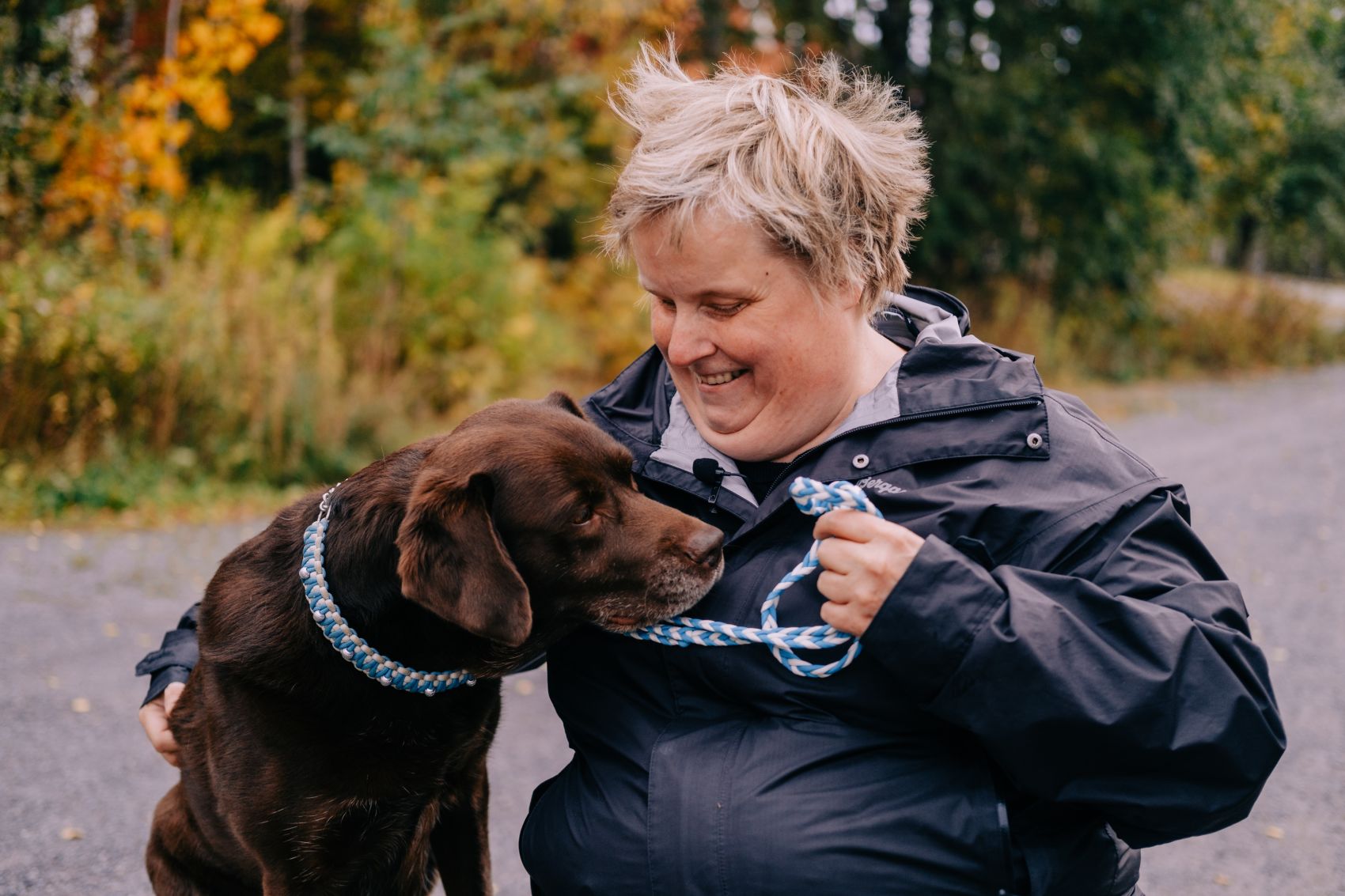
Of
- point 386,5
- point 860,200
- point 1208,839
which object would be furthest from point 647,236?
point 386,5

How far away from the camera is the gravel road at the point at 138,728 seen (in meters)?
3.54

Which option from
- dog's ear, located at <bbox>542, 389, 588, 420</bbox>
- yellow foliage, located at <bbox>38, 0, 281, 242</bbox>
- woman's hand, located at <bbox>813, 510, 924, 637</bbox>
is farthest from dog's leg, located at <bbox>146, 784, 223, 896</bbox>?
yellow foliage, located at <bbox>38, 0, 281, 242</bbox>

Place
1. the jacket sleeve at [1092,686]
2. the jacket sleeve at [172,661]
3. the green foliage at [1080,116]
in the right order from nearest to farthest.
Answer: the jacket sleeve at [1092,686] < the jacket sleeve at [172,661] < the green foliage at [1080,116]

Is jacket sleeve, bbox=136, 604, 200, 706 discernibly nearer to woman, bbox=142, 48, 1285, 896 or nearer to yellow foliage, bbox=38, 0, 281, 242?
woman, bbox=142, 48, 1285, 896

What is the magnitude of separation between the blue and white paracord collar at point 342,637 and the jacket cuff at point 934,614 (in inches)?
38.0

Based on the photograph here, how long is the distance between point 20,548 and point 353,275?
372 cm

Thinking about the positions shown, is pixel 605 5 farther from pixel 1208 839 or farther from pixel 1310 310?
pixel 1310 310

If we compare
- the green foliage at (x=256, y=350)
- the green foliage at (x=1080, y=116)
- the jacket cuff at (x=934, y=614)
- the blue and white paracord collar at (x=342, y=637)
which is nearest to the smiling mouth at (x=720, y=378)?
the jacket cuff at (x=934, y=614)

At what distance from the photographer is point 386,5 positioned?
9.93m

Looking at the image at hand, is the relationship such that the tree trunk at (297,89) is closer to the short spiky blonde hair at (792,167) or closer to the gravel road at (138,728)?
the gravel road at (138,728)

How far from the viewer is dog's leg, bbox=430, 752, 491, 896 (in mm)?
2625

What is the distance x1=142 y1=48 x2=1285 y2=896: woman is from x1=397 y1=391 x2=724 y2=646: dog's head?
0.09m

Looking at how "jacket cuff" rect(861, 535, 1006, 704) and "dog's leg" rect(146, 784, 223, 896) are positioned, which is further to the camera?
"dog's leg" rect(146, 784, 223, 896)

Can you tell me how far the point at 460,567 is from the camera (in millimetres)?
2121
